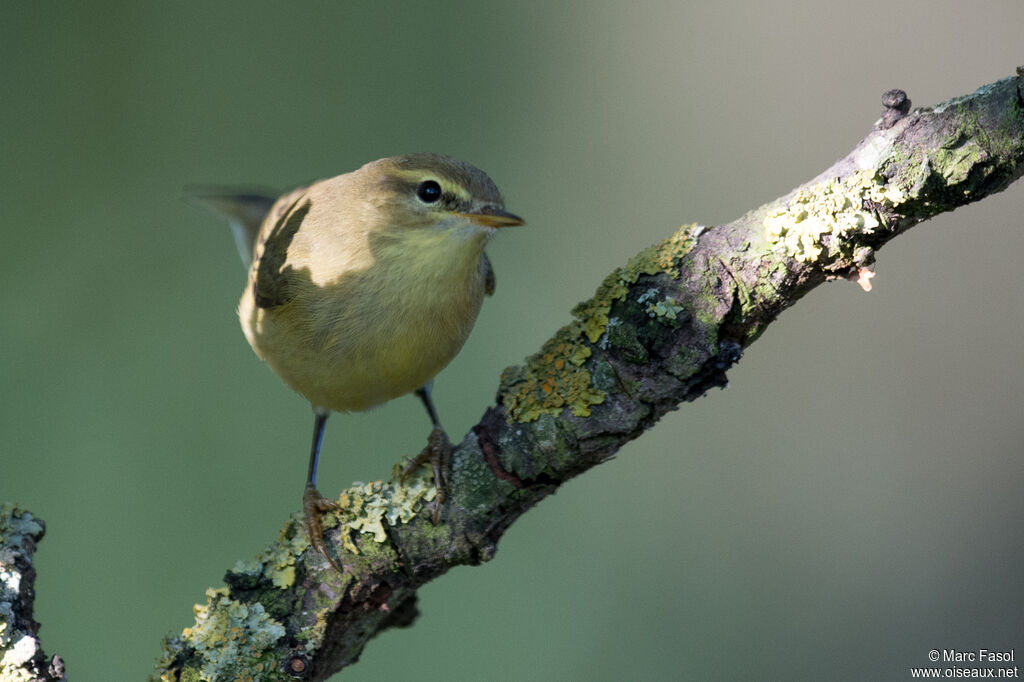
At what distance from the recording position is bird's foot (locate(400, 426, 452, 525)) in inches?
97.0

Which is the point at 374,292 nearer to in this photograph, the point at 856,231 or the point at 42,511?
the point at 856,231

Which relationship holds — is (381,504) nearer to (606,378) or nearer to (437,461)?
(437,461)

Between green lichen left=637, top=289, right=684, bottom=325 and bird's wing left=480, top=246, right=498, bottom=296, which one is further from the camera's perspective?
bird's wing left=480, top=246, right=498, bottom=296

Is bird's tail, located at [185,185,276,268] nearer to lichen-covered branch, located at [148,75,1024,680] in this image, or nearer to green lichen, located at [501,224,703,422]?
lichen-covered branch, located at [148,75,1024,680]

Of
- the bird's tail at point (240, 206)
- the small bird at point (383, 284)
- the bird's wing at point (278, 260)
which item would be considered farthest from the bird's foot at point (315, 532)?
the bird's tail at point (240, 206)

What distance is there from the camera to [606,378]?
7.58 feet

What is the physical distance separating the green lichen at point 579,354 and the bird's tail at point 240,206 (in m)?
2.77

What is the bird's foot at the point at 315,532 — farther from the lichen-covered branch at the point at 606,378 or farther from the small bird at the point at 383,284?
the small bird at the point at 383,284

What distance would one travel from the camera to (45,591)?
5.13m

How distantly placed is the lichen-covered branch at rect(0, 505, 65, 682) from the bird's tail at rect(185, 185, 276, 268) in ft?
8.08

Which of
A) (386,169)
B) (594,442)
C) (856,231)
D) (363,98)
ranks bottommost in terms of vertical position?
(594,442)

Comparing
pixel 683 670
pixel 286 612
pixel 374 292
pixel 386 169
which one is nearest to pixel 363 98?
pixel 386 169

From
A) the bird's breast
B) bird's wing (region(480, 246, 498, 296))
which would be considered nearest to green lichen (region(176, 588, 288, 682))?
the bird's breast

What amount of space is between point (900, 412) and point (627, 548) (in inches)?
76.7
